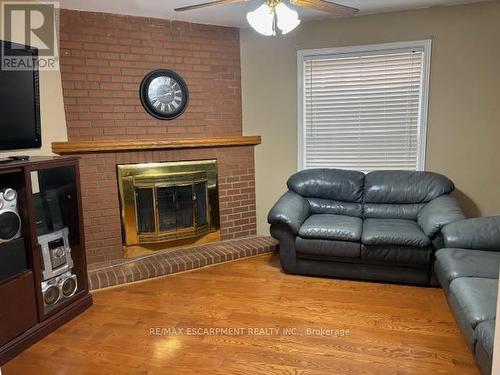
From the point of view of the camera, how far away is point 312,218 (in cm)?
347

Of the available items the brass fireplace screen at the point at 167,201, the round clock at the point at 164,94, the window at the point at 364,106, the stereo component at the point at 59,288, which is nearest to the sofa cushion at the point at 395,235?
the window at the point at 364,106

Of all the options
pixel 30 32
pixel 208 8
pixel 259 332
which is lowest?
pixel 259 332

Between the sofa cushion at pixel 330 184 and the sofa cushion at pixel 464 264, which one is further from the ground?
the sofa cushion at pixel 330 184

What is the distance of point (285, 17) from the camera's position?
2.21 metres

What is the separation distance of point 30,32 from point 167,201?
5.88 feet

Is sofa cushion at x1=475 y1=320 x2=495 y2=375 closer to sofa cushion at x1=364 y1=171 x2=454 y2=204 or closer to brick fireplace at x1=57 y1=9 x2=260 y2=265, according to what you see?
sofa cushion at x1=364 y1=171 x2=454 y2=204

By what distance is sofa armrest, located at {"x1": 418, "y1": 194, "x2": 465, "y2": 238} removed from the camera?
2887mm

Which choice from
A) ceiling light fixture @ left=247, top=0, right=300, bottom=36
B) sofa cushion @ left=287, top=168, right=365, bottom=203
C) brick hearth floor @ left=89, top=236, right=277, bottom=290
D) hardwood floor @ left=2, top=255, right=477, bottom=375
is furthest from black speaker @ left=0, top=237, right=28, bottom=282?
sofa cushion @ left=287, top=168, right=365, bottom=203

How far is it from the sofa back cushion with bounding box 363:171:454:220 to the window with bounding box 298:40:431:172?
0.91 ft

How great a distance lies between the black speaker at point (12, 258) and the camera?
221 cm

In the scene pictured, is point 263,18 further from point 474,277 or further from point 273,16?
point 474,277

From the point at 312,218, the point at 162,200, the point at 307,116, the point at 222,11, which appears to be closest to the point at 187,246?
the point at 162,200

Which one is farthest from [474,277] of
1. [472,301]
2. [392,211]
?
[392,211]

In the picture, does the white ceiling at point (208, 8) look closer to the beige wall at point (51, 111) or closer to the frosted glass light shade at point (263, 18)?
the beige wall at point (51, 111)
